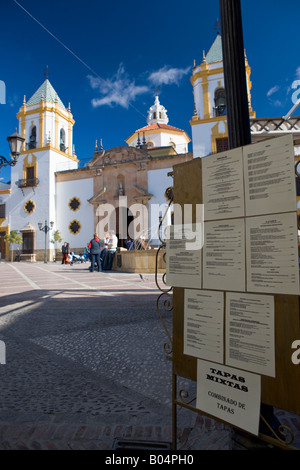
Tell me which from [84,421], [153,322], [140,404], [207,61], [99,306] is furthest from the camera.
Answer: [207,61]

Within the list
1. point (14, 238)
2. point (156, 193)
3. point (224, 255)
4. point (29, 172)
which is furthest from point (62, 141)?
point (224, 255)

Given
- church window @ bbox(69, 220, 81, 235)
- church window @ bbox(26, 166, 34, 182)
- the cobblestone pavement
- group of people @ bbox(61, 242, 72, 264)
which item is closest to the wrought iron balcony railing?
church window @ bbox(26, 166, 34, 182)

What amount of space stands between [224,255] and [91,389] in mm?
1468

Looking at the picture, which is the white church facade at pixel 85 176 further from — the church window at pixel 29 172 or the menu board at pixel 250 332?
the menu board at pixel 250 332

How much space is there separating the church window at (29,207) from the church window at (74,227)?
4.34m

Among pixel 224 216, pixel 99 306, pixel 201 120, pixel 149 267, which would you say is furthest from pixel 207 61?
pixel 224 216

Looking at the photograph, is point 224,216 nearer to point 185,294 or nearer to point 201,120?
point 185,294

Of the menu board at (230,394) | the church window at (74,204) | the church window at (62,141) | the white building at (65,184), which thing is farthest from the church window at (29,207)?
the menu board at (230,394)

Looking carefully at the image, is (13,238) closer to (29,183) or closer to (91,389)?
(29,183)

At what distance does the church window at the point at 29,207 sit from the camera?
29722 mm

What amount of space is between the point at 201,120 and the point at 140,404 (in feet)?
81.0

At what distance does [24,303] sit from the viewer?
5.65 meters

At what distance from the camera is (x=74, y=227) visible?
2852 cm

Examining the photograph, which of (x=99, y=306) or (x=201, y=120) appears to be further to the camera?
(x=201, y=120)
